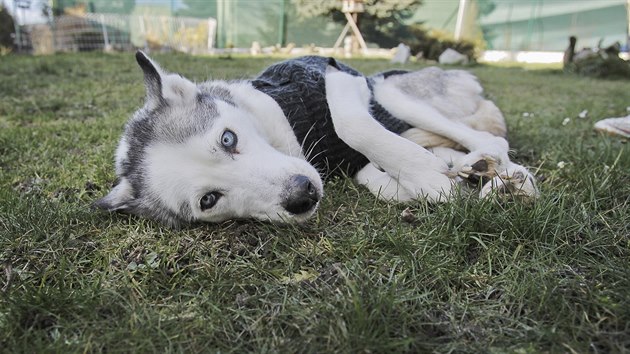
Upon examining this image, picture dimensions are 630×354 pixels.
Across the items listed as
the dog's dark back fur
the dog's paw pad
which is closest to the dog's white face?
the dog's dark back fur

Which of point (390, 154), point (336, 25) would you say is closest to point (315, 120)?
point (390, 154)

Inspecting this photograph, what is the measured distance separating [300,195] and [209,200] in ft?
1.75

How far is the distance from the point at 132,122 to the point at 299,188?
1.27 metres

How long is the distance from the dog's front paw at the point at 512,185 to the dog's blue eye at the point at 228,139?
132cm

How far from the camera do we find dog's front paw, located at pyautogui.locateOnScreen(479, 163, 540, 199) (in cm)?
235

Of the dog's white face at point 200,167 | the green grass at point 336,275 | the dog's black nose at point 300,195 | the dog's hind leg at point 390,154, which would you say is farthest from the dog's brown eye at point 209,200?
the dog's hind leg at point 390,154

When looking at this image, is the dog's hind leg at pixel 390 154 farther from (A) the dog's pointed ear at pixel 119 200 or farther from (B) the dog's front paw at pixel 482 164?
(A) the dog's pointed ear at pixel 119 200

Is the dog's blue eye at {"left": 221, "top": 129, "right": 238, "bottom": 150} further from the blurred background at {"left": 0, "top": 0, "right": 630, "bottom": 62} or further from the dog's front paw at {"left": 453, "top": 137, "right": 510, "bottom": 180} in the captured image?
the blurred background at {"left": 0, "top": 0, "right": 630, "bottom": 62}

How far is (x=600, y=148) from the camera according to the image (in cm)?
338

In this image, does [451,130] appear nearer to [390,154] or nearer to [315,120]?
[390,154]

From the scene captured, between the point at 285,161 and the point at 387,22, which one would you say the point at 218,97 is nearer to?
the point at 285,161

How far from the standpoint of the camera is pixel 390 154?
2682mm

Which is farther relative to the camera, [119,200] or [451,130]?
[451,130]

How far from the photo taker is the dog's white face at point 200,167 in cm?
229
